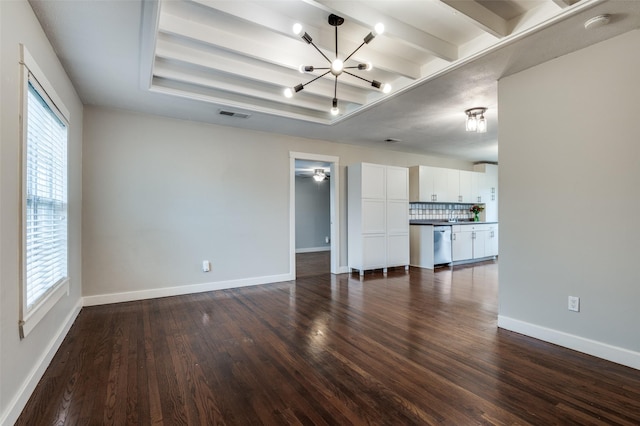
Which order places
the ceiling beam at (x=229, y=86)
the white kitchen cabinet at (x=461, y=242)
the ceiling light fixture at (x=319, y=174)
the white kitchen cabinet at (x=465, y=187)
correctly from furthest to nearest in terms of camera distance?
the ceiling light fixture at (x=319, y=174) < the white kitchen cabinet at (x=465, y=187) < the white kitchen cabinet at (x=461, y=242) < the ceiling beam at (x=229, y=86)

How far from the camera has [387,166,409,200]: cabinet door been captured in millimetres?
5727

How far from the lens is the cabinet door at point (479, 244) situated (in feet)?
21.5

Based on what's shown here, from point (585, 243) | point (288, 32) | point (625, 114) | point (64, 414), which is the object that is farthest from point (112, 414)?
point (625, 114)

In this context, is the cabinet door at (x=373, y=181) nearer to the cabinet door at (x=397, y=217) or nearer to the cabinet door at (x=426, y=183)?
the cabinet door at (x=397, y=217)

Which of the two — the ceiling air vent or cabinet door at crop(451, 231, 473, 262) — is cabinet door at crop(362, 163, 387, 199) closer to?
cabinet door at crop(451, 231, 473, 262)

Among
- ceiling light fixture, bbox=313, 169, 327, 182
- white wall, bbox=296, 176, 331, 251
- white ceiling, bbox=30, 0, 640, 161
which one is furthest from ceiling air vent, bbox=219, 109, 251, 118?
white wall, bbox=296, 176, 331, 251

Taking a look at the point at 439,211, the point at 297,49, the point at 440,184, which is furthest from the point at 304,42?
the point at 439,211

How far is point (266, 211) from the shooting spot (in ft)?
16.0

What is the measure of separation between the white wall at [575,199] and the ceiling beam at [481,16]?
67 centimetres

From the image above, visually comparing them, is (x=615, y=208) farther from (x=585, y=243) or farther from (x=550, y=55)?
(x=550, y=55)

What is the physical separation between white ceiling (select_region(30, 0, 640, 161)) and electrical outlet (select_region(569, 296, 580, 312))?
6.52ft

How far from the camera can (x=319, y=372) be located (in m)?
2.14

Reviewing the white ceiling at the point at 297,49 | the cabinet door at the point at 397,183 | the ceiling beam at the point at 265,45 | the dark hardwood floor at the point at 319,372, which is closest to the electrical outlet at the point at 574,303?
the dark hardwood floor at the point at 319,372

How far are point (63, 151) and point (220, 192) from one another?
1914 mm
